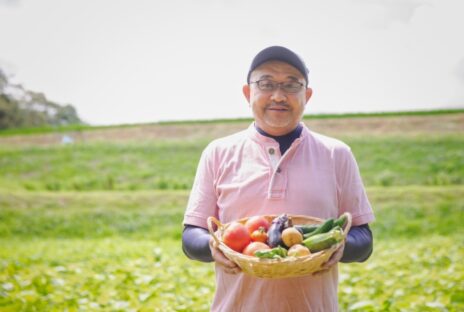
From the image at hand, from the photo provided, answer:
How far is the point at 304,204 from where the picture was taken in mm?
2107

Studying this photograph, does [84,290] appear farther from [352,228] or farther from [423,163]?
[423,163]

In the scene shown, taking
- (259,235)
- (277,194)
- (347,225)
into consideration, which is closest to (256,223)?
(259,235)

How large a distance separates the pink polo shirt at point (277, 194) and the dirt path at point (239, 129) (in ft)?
71.9

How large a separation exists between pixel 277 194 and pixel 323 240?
0.31 metres

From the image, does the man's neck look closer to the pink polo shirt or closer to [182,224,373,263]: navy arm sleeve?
the pink polo shirt

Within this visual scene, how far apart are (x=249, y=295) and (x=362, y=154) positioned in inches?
748

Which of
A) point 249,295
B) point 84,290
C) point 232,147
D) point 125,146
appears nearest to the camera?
point 249,295

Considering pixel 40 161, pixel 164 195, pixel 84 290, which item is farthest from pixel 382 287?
pixel 40 161

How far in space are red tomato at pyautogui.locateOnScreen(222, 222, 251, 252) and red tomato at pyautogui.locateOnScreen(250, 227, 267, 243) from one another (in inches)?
0.9

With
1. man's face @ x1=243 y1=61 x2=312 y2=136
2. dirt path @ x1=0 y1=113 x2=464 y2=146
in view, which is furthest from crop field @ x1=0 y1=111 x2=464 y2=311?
man's face @ x1=243 y1=61 x2=312 y2=136

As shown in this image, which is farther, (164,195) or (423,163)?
(423,163)

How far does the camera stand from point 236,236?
6.50ft

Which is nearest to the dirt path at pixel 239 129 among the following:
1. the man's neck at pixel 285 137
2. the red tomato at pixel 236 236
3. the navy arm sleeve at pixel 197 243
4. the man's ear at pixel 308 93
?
the man's ear at pixel 308 93

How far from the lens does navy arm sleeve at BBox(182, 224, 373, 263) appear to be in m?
2.02
